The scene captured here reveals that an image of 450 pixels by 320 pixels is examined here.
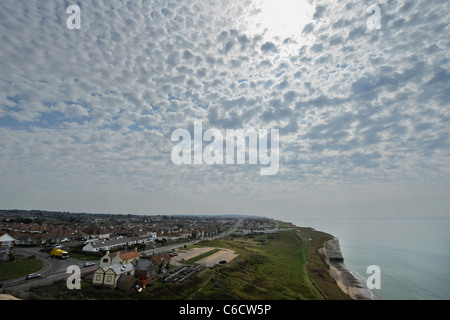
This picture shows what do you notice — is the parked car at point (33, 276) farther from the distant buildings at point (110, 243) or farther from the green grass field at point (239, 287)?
the distant buildings at point (110, 243)

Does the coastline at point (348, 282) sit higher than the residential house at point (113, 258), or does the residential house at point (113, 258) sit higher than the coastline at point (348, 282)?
the residential house at point (113, 258)

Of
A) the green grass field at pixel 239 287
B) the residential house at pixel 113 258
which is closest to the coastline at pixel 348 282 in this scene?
the green grass field at pixel 239 287

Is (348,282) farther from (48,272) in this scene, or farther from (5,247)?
(5,247)

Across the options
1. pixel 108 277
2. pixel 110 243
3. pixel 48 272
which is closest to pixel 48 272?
pixel 48 272

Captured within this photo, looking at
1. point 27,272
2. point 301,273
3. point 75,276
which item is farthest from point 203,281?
point 27,272


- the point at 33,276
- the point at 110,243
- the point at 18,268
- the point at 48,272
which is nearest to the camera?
the point at 33,276

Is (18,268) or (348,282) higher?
(18,268)

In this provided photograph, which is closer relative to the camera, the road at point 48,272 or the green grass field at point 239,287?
the green grass field at point 239,287

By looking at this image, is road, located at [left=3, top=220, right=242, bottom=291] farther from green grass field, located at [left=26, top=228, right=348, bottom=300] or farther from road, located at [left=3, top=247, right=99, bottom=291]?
green grass field, located at [left=26, top=228, right=348, bottom=300]

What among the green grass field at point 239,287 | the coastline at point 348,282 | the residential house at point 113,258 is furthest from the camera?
the coastline at point 348,282

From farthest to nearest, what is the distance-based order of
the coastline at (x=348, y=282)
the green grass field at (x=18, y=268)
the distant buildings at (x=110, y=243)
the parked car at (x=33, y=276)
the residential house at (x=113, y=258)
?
the distant buildings at (x=110, y=243)
the coastline at (x=348, y=282)
the residential house at (x=113, y=258)
the green grass field at (x=18, y=268)
the parked car at (x=33, y=276)

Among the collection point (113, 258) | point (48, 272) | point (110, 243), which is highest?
point (113, 258)
